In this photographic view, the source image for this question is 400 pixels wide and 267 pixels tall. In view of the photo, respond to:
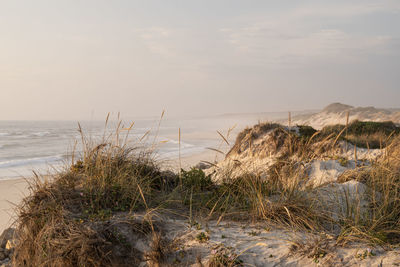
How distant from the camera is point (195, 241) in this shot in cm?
377

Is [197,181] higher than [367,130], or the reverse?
[367,130]

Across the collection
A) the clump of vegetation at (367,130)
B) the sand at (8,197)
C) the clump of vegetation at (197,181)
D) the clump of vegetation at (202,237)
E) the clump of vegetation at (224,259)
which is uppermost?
the clump of vegetation at (367,130)

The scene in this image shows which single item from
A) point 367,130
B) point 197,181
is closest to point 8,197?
point 197,181

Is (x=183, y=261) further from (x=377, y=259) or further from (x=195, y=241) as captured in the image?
(x=377, y=259)

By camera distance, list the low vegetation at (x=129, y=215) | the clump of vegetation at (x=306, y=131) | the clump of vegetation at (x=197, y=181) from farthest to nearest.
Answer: the clump of vegetation at (x=306, y=131) < the clump of vegetation at (x=197, y=181) < the low vegetation at (x=129, y=215)

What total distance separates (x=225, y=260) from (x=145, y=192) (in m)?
1.84

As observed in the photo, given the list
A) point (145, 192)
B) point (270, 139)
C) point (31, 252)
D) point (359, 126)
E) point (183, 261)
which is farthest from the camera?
point (359, 126)

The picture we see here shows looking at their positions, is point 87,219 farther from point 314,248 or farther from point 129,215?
point 314,248

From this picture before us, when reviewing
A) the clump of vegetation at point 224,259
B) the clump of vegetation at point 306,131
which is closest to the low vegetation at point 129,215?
the clump of vegetation at point 224,259

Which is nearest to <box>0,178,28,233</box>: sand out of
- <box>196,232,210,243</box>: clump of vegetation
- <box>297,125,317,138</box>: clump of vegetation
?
<box>196,232,210,243</box>: clump of vegetation

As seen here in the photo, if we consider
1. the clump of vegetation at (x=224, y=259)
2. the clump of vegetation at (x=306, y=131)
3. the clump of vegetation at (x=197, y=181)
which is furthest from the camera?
the clump of vegetation at (x=306, y=131)

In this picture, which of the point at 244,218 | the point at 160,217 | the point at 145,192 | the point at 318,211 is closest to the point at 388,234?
the point at 318,211

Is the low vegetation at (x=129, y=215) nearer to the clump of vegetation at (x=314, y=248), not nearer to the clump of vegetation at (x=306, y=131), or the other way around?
the clump of vegetation at (x=314, y=248)

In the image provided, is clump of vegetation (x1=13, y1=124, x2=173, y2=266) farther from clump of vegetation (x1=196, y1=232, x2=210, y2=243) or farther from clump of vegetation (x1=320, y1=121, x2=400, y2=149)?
clump of vegetation (x1=320, y1=121, x2=400, y2=149)
